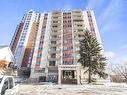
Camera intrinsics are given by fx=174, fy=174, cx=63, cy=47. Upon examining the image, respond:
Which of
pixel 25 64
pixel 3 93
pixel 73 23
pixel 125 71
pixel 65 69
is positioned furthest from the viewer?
pixel 25 64

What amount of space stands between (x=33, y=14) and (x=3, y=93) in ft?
310

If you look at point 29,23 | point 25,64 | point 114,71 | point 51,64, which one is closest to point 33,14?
point 29,23

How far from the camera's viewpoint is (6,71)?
39094 millimetres

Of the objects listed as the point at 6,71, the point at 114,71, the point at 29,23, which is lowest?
the point at 6,71

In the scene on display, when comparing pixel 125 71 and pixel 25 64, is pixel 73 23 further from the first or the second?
pixel 25 64

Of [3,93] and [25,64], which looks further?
[25,64]

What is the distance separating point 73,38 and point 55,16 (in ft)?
44.2

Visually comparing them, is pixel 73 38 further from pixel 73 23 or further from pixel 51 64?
pixel 51 64

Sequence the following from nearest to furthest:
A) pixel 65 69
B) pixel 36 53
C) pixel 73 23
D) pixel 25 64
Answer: pixel 65 69 → pixel 36 53 → pixel 73 23 → pixel 25 64

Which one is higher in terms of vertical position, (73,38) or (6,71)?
(73,38)

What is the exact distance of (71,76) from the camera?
47.9 metres

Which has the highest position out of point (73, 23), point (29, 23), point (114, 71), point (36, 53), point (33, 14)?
point (33, 14)

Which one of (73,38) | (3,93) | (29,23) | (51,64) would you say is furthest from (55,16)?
(3,93)

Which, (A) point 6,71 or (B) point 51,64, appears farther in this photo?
(B) point 51,64
